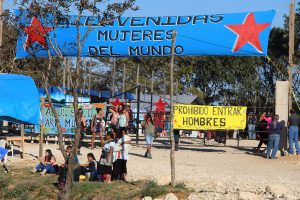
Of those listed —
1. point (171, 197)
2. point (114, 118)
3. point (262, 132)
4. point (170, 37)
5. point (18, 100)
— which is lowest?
point (171, 197)

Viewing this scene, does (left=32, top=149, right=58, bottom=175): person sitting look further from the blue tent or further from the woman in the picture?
the blue tent

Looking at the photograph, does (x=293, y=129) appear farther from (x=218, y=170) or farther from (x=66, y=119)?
(x=66, y=119)

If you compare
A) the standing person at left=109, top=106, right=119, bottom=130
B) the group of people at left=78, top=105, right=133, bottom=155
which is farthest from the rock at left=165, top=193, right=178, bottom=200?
the standing person at left=109, top=106, right=119, bottom=130

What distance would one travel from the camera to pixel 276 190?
42.3 feet

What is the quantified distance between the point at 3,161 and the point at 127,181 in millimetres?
5045

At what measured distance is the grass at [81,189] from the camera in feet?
44.3

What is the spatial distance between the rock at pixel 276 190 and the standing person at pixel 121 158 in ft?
12.9

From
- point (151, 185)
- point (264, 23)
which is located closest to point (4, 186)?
point (151, 185)

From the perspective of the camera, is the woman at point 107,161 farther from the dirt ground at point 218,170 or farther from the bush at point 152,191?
the bush at point 152,191

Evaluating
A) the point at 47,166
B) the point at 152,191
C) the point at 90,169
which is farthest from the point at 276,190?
the point at 47,166

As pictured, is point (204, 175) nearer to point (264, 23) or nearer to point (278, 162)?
point (278, 162)

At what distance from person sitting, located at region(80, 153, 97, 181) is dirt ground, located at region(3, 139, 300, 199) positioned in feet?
3.08

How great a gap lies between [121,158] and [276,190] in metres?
4.23

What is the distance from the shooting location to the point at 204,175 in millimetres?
15711
